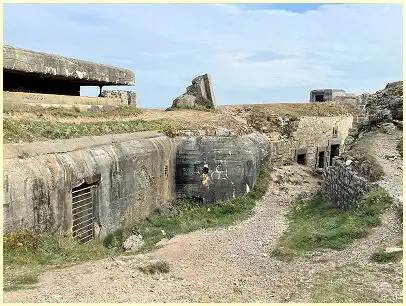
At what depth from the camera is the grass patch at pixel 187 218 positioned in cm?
959

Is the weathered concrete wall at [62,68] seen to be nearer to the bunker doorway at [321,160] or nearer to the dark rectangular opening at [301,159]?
the dark rectangular opening at [301,159]

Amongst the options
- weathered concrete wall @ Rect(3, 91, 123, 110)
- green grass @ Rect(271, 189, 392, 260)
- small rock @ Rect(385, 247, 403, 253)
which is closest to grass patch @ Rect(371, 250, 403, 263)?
small rock @ Rect(385, 247, 403, 253)

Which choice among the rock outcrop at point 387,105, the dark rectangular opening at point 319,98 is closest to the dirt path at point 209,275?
the rock outcrop at point 387,105

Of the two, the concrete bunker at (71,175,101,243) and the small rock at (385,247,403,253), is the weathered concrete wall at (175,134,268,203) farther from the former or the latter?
the small rock at (385,247,403,253)

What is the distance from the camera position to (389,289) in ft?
17.9

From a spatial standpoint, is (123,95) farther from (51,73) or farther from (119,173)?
(119,173)

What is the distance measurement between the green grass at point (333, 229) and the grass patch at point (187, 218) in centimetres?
187

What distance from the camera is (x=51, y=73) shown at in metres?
10.9

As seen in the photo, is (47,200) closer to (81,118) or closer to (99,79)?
(81,118)

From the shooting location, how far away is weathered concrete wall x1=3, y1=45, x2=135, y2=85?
32.4 ft

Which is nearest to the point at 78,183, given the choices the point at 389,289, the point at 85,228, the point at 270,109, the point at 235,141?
the point at 85,228

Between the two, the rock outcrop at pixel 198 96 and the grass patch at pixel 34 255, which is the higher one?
the rock outcrop at pixel 198 96

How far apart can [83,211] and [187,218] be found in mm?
3275

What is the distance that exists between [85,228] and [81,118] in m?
3.45
